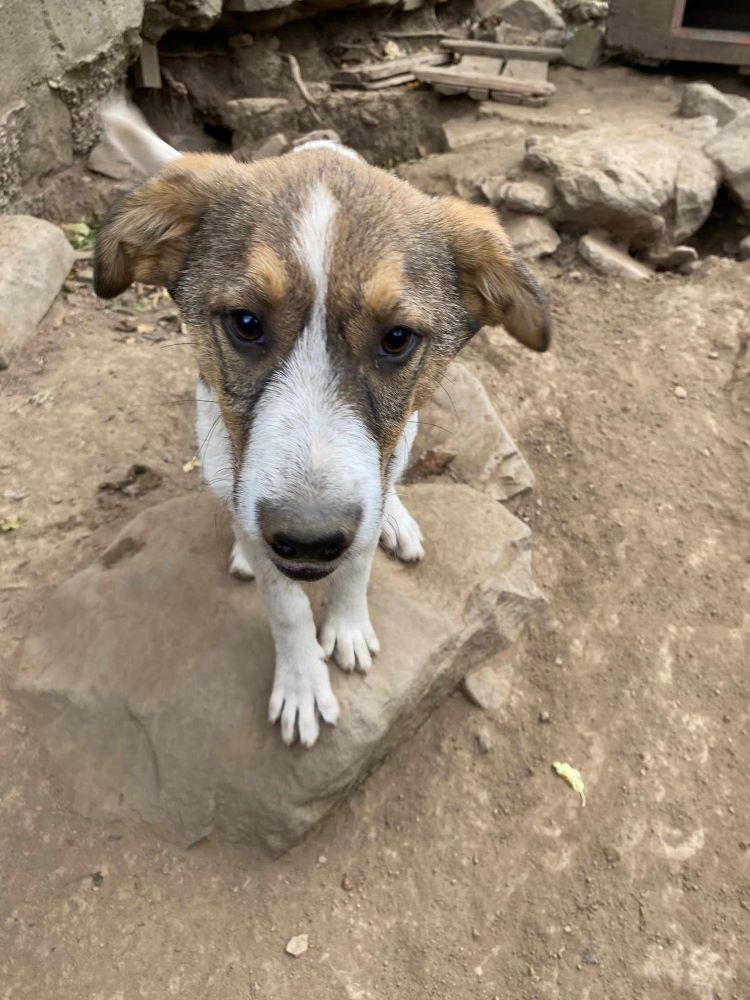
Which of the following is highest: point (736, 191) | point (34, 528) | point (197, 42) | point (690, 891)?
point (197, 42)

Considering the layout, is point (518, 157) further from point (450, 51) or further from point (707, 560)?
point (707, 560)

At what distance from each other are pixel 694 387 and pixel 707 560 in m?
1.50

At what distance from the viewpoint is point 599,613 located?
166 inches

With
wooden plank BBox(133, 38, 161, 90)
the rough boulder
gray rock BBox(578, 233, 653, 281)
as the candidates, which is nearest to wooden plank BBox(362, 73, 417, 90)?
wooden plank BBox(133, 38, 161, 90)

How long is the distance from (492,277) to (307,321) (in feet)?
2.79

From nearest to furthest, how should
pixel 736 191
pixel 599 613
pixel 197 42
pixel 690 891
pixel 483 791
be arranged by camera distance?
1. pixel 690 891
2. pixel 483 791
3. pixel 599 613
4. pixel 736 191
5. pixel 197 42

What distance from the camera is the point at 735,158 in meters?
6.71

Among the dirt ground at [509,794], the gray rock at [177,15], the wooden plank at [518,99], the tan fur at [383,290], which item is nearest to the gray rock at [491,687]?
the dirt ground at [509,794]

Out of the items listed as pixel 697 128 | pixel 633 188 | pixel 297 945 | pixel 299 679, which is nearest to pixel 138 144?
pixel 299 679

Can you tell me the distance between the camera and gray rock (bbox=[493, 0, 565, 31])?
10.7 meters

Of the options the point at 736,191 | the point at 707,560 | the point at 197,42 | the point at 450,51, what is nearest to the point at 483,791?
the point at 707,560

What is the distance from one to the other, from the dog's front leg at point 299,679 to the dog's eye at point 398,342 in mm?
1062

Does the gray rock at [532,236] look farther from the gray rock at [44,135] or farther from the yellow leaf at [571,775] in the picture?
the yellow leaf at [571,775]

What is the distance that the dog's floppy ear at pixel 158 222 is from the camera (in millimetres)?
2662
